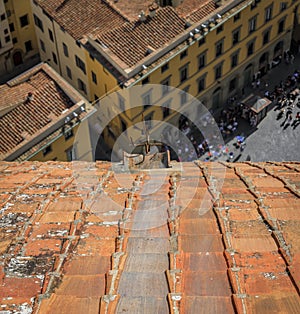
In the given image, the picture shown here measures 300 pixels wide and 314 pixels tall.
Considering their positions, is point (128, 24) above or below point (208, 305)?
above

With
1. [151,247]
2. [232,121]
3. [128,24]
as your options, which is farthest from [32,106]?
[151,247]

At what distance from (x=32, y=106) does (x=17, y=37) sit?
56.9 ft

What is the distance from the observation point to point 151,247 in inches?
495

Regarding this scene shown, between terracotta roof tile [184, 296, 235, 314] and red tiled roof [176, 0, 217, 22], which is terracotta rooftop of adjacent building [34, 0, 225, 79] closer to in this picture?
red tiled roof [176, 0, 217, 22]

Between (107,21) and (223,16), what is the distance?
9072 millimetres

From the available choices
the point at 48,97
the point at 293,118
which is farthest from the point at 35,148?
the point at 293,118

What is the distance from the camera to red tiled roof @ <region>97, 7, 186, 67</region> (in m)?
41.9

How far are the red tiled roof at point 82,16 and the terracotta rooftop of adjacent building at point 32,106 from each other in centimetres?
518

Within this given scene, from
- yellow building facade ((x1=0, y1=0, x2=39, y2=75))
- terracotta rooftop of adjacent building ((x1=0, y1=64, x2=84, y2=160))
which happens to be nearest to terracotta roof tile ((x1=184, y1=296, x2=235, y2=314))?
terracotta rooftop of adjacent building ((x1=0, y1=64, x2=84, y2=160))

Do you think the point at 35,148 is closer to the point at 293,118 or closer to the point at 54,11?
the point at 54,11

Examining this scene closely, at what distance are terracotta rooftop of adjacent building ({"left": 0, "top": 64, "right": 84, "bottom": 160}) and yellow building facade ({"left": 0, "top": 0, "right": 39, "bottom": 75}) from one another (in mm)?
12912

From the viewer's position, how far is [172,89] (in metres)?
45.8

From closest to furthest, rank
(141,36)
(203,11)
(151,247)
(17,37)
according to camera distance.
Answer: (151,247) → (141,36) → (203,11) → (17,37)

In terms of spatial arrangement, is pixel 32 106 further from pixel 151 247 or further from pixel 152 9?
pixel 151 247
